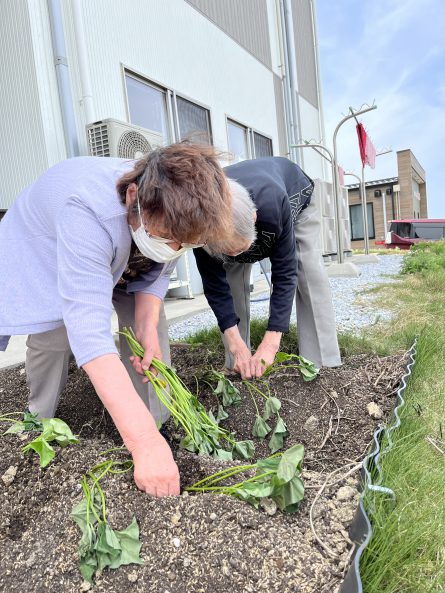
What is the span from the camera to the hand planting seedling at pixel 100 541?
38.2 inches

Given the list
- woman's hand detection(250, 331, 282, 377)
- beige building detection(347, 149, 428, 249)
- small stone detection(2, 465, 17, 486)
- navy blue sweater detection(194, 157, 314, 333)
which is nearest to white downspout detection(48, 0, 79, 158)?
navy blue sweater detection(194, 157, 314, 333)

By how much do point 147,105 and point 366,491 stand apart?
5078 millimetres

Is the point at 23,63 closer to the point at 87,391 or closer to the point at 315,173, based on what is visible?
the point at 87,391

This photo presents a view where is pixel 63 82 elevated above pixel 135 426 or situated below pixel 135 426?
above

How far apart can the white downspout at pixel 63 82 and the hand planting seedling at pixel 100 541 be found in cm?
368

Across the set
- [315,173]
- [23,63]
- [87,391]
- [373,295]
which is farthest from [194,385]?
[315,173]

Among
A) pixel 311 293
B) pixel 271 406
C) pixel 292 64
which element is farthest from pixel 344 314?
pixel 292 64

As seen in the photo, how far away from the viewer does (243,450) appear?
1.55m

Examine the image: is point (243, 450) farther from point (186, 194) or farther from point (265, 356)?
point (186, 194)

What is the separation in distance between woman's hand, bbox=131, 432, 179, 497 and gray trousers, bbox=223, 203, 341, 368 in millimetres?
1323

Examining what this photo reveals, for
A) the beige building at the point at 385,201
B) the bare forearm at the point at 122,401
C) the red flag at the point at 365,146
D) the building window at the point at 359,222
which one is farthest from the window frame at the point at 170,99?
the building window at the point at 359,222

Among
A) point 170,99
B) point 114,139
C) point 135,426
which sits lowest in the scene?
point 135,426

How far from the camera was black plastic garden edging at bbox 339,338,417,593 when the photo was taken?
0.86 metres

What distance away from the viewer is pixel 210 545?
1013 mm
